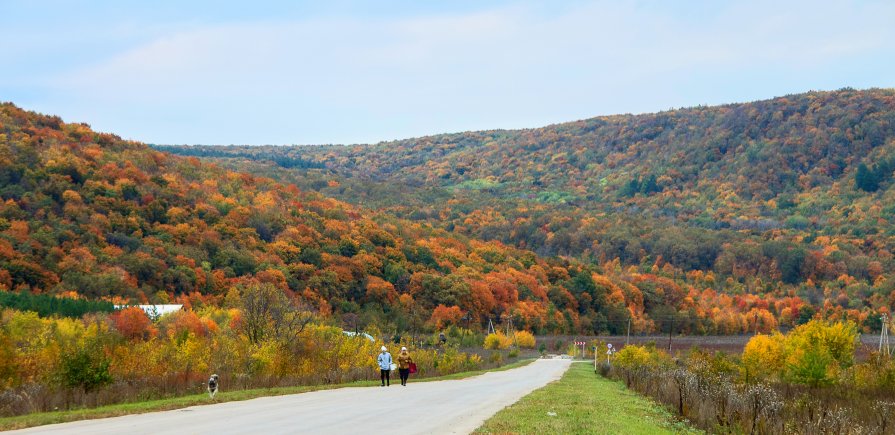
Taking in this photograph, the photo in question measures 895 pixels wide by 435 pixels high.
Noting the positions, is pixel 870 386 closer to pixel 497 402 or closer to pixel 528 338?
pixel 497 402

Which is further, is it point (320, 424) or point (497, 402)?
point (497, 402)

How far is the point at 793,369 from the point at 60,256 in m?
63.8

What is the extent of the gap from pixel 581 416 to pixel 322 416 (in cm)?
714

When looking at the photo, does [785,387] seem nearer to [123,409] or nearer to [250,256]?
[123,409]

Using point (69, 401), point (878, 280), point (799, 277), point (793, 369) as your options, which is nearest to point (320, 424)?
point (69, 401)

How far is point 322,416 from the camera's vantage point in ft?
65.7

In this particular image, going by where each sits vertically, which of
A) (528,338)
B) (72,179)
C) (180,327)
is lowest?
(528,338)

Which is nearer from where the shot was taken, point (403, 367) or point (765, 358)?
point (403, 367)

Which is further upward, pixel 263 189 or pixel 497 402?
pixel 263 189

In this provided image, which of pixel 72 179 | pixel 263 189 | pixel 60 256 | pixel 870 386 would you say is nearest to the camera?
pixel 870 386

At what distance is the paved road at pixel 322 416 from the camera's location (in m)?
17.2

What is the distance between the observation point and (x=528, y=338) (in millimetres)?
99000

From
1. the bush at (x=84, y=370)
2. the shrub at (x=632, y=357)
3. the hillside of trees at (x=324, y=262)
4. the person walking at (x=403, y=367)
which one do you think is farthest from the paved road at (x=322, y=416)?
the hillside of trees at (x=324, y=262)

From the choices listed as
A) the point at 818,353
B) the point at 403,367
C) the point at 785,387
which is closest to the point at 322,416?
the point at 403,367
